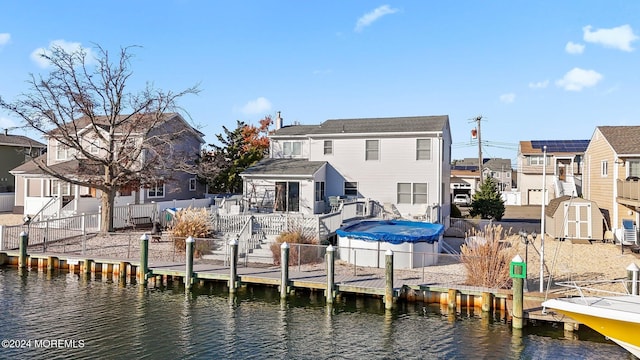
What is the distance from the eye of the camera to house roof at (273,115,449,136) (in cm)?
2820

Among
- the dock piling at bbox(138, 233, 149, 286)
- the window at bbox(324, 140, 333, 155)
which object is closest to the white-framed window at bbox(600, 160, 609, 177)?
the window at bbox(324, 140, 333, 155)

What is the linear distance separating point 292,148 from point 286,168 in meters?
3.55

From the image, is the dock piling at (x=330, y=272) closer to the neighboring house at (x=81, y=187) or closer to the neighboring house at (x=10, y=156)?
the neighboring house at (x=81, y=187)

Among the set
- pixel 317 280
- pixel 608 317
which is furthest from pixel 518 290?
pixel 317 280

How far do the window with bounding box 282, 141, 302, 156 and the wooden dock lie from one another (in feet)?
50.1

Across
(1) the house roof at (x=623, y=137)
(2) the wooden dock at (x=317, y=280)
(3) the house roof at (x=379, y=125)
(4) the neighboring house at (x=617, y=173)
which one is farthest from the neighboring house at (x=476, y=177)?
(2) the wooden dock at (x=317, y=280)

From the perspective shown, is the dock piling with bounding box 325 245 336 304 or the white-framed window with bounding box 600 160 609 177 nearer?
the dock piling with bounding box 325 245 336 304

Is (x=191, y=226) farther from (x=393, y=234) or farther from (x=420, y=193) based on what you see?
(x=420, y=193)

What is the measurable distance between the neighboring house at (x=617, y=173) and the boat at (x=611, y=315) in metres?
13.5

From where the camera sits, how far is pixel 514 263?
41.3ft

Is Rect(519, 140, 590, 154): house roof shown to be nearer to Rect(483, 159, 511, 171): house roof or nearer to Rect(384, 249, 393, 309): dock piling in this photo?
Rect(483, 159, 511, 171): house roof

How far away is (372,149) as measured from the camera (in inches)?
1142

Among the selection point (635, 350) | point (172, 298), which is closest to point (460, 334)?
point (635, 350)

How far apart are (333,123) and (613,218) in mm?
18314
